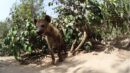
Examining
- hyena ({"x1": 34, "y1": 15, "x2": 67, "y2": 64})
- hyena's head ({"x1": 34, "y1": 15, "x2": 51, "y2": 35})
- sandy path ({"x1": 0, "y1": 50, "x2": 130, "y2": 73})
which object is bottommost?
sandy path ({"x1": 0, "y1": 50, "x2": 130, "y2": 73})

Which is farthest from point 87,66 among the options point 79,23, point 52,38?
point 79,23

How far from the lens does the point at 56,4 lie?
9891mm

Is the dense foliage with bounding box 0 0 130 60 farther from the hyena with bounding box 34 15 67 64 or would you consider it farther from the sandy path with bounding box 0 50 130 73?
the sandy path with bounding box 0 50 130 73

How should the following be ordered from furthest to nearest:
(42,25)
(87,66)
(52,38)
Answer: (52,38)
(42,25)
(87,66)

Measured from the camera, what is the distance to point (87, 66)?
709 centimetres

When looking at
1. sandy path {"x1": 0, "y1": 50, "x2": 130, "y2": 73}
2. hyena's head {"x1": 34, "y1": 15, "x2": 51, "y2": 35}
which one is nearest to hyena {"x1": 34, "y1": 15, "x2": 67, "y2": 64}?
hyena's head {"x1": 34, "y1": 15, "x2": 51, "y2": 35}

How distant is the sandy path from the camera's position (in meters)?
6.66

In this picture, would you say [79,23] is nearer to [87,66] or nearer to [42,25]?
[42,25]

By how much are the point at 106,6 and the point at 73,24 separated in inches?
43.8

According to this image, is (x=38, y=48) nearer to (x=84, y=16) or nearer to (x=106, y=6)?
(x=84, y=16)

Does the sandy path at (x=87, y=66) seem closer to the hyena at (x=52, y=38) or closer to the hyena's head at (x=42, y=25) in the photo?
the hyena at (x=52, y=38)

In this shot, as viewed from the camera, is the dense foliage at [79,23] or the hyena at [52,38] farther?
the dense foliage at [79,23]

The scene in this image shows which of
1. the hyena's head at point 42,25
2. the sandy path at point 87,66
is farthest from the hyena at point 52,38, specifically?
the sandy path at point 87,66

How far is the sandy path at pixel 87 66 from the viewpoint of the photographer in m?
6.66
